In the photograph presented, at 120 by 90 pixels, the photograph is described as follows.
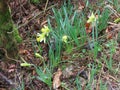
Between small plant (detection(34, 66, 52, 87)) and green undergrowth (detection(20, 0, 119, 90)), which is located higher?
green undergrowth (detection(20, 0, 119, 90))

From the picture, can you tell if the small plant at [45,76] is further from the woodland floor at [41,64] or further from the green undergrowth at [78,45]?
the woodland floor at [41,64]

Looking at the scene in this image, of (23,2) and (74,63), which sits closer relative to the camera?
(74,63)

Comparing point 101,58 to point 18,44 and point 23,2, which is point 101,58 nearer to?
point 18,44

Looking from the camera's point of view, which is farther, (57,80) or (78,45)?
(78,45)

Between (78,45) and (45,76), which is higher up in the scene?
(78,45)

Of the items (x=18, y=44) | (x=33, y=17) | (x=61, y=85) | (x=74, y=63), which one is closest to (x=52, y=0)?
(x=33, y=17)

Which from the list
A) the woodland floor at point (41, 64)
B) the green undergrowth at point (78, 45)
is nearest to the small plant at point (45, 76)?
the green undergrowth at point (78, 45)

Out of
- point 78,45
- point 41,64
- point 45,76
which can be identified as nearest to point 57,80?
point 45,76

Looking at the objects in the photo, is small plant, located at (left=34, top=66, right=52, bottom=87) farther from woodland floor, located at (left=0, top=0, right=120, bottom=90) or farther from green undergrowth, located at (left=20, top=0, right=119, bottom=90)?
woodland floor, located at (left=0, top=0, right=120, bottom=90)

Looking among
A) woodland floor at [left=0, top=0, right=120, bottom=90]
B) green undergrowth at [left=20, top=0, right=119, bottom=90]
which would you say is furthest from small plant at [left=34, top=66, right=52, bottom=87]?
woodland floor at [left=0, top=0, right=120, bottom=90]

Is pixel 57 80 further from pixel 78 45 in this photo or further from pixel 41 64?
pixel 78 45

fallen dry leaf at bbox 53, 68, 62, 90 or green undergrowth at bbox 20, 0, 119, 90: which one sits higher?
green undergrowth at bbox 20, 0, 119, 90
